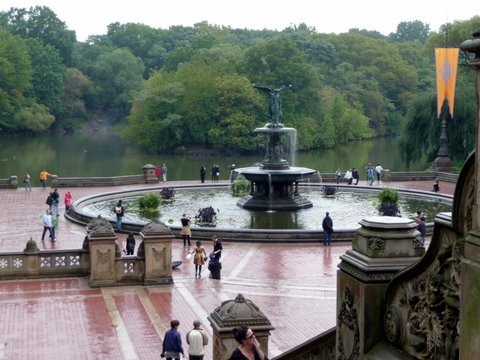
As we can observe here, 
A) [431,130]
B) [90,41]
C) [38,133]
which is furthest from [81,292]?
[90,41]

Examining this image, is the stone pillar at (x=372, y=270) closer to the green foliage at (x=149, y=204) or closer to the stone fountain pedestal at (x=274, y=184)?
the stone fountain pedestal at (x=274, y=184)

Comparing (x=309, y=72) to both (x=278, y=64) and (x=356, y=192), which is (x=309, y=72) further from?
(x=356, y=192)

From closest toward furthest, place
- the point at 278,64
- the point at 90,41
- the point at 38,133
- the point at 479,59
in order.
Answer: the point at 479,59
the point at 278,64
the point at 38,133
the point at 90,41

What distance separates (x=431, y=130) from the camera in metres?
55.5

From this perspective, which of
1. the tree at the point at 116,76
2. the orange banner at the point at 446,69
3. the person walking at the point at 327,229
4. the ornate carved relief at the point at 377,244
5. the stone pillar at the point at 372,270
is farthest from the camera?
the tree at the point at 116,76

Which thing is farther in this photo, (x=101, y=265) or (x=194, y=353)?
(x=101, y=265)

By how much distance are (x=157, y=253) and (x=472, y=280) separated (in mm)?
15791

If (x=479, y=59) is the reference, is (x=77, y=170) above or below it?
below

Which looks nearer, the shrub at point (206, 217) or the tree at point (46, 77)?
the shrub at point (206, 217)

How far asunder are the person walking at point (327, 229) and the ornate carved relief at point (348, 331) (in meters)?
19.1

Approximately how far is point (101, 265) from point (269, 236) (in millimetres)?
8162

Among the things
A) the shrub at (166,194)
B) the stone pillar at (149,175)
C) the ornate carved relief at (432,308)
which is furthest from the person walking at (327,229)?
the stone pillar at (149,175)

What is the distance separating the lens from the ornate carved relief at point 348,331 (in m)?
7.39

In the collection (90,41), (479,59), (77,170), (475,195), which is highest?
(90,41)
